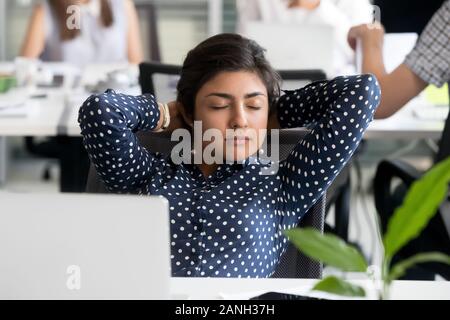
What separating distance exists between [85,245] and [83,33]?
8.65ft

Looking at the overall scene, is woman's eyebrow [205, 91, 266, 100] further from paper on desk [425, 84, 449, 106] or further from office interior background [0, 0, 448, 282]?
office interior background [0, 0, 448, 282]

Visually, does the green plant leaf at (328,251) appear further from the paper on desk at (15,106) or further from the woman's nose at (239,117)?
the paper on desk at (15,106)

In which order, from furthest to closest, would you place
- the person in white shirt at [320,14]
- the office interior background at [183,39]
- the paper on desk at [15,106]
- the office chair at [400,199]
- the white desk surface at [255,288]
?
the office interior background at [183,39] < the person in white shirt at [320,14] < the paper on desk at [15,106] < the office chair at [400,199] < the white desk surface at [255,288]

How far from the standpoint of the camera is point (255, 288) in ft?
4.96

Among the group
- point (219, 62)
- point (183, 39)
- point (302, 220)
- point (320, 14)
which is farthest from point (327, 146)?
point (183, 39)

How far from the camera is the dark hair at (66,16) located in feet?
12.0

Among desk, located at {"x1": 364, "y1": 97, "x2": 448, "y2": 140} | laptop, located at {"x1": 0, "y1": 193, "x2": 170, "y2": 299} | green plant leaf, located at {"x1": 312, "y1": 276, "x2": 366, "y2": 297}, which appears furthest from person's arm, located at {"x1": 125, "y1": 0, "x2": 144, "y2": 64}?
green plant leaf, located at {"x1": 312, "y1": 276, "x2": 366, "y2": 297}

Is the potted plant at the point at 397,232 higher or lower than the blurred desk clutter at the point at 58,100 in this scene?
lower

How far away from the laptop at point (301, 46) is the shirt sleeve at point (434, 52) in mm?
666

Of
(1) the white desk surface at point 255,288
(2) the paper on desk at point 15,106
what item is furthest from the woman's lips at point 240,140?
(2) the paper on desk at point 15,106

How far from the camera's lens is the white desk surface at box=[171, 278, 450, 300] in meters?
1.49

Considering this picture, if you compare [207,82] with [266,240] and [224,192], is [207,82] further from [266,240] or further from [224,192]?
[266,240]

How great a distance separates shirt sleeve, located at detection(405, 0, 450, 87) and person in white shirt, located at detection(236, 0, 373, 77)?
1.00m
